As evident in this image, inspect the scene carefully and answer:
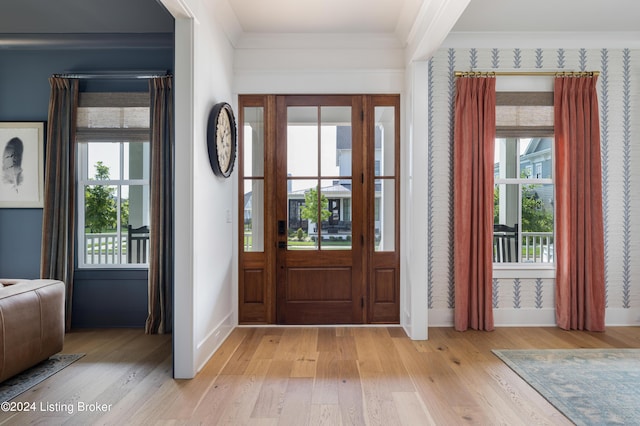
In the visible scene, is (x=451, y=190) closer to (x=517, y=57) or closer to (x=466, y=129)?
(x=466, y=129)

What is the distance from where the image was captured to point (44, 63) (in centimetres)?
384

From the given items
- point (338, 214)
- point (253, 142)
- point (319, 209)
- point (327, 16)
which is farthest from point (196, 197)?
point (327, 16)

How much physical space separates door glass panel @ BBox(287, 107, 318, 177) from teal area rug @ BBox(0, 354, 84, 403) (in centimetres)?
241

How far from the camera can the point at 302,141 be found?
3895mm

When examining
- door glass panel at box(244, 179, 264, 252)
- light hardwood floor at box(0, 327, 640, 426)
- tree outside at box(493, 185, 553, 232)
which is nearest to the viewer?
light hardwood floor at box(0, 327, 640, 426)

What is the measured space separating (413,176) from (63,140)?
3341 millimetres

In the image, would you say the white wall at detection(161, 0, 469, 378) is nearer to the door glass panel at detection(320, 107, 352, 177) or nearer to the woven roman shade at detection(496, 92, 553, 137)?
the door glass panel at detection(320, 107, 352, 177)

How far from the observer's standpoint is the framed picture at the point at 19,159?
381 cm

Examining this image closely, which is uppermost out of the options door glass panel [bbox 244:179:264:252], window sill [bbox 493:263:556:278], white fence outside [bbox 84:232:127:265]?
door glass panel [bbox 244:179:264:252]

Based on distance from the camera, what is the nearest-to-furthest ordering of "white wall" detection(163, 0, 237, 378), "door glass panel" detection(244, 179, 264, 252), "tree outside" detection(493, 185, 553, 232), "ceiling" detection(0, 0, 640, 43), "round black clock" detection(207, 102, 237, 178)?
"white wall" detection(163, 0, 237, 378), "round black clock" detection(207, 102, 237, 178), "ceiling" detection(0, 0, 640, 43), "door glass panel" detection(244, 179, 264, 252), "tree outside" detection(493, 185, 553, 232)

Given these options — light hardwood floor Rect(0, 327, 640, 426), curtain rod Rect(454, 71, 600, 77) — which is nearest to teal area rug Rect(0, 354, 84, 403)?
light hardwood floor Rect(0, 327, 640, 426)

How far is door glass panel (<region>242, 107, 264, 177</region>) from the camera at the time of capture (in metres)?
3.89

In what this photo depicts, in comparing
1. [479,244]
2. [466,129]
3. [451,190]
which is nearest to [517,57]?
[466,129]

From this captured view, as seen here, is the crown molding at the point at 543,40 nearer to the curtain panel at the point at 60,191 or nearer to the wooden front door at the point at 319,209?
the wooden front door at the point at 319,209
